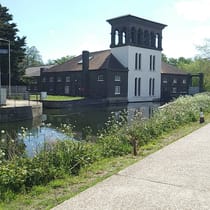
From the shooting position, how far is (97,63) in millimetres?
51094

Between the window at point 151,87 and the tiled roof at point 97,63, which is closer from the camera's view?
the tiled roof at point 97,63

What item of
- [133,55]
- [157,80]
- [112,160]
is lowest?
[112,160]

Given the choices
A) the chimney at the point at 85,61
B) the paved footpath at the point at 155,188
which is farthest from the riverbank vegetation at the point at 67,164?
the chimney at the point at 85,61

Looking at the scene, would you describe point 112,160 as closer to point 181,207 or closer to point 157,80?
point 181,207

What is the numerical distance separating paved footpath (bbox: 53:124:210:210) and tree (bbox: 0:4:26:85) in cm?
3648

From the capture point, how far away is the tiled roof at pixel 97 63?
49.8m

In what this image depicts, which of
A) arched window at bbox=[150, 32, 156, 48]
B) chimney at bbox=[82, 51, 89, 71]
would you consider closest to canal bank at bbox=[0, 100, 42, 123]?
chimney at bbox=[82, 51, 89, 71]

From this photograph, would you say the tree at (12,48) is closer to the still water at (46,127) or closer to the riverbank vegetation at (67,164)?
the still water at (46,127)

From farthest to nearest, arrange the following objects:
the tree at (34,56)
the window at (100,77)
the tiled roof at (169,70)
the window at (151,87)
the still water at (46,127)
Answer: the tree at (34,56) < the tiled roof at (169,70) < the window at (151,87) < the window at (100,77) < the still water at (46,127)

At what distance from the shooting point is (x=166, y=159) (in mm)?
7348

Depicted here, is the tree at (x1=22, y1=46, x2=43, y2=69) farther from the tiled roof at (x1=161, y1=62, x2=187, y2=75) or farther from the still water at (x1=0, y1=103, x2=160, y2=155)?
the still water at (x1=0, y1=103, x2=160, y2=155)

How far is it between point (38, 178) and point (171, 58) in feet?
315

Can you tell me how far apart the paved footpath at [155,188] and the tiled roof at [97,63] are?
4178 centimetres

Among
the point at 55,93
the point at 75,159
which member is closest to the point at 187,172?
the point at 75,159
